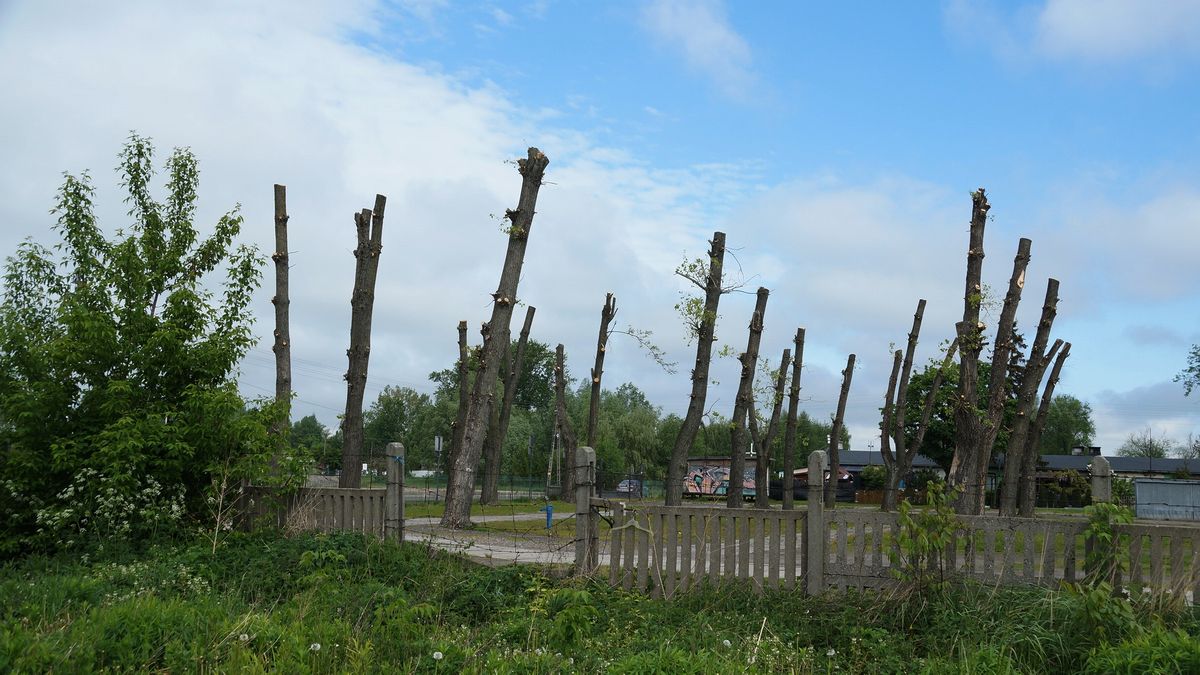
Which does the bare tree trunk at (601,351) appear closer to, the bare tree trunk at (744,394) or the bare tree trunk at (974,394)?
the bare tree trunk at (744,394)

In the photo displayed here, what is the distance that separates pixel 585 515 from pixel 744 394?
13700 mm

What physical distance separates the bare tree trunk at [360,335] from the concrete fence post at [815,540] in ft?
35.2

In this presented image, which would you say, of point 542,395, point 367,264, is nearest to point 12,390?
point 367,264

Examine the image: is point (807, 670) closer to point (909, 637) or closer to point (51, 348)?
point (909, 637)

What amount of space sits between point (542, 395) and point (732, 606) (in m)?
80.0

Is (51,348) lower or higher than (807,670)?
higher

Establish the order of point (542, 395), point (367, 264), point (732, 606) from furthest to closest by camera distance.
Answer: point (542, 395)
point (367, 264)
point (732, 606)

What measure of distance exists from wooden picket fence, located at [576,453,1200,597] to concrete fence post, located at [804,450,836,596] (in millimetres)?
10

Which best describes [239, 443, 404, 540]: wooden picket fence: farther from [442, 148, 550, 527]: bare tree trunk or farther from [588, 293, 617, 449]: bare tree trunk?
[588, 293, 617, 449]: bare tree trunk

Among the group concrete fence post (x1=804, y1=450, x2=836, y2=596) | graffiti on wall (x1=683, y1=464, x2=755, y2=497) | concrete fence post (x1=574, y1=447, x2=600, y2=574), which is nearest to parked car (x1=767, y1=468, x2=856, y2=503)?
graffiti on wall (x1=683, y1=464, x2=755, y2=497)

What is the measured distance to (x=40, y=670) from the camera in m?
5.87

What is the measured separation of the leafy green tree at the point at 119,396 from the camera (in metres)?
12.1

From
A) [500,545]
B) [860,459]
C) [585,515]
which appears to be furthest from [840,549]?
[860,459]

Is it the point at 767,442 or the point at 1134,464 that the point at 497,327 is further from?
the point at 1134,464
